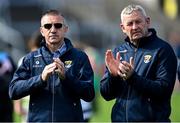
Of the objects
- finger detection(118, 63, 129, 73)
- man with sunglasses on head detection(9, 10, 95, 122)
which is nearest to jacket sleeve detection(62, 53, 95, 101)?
man with sunglasses on head detection(9, 10, 95, 122)

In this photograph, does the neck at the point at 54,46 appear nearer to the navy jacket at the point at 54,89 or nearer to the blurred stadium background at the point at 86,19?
the navy jacket at the point at 54,89

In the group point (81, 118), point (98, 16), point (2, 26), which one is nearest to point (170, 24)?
point (98, 16)

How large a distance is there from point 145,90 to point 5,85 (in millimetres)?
4270

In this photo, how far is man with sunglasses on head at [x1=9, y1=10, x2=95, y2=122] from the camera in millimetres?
10031

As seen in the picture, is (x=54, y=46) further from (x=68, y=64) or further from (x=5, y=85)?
(x=5, y=85)

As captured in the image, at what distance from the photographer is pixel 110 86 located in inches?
392

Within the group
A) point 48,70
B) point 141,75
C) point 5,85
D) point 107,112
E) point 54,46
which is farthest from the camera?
point 107,112

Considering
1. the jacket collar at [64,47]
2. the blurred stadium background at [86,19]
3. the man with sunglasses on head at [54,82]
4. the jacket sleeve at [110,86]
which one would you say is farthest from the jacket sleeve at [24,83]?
the blurred stadium background at [86,19]

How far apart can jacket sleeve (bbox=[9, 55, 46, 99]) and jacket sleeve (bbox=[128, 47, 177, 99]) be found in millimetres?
1068

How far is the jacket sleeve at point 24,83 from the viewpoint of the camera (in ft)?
32.8

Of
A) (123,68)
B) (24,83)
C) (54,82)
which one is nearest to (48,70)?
(54,82)

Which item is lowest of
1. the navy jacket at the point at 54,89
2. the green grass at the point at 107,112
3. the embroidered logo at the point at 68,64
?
the green grass at the point at 107,112

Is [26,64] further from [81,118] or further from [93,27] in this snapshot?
[93,27]

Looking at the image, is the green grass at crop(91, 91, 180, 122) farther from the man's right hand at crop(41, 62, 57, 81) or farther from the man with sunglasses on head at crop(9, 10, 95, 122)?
the man's right hand at crop(41, 62, 57, 81)
